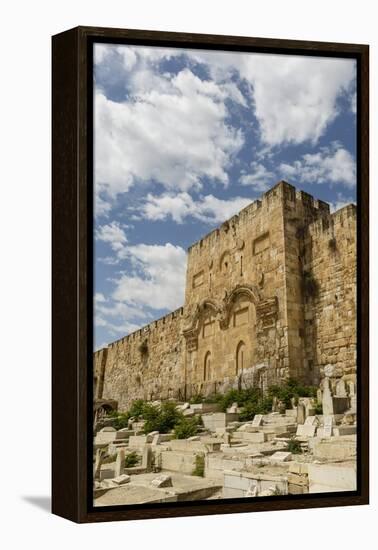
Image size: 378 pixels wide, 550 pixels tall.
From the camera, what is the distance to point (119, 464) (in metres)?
12.0

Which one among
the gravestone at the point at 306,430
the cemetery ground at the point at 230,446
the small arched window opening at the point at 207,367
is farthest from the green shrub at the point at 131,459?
the gravestone at the point at 306,430

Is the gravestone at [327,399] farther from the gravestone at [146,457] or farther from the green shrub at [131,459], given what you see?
the green shrub at [131,459]

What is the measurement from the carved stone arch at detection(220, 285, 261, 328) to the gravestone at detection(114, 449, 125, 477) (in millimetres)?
1370

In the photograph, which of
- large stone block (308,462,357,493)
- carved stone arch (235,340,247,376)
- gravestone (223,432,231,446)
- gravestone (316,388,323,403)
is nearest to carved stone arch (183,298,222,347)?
carved stone arch (235,340,247,376)

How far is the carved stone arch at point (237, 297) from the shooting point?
12656 mm

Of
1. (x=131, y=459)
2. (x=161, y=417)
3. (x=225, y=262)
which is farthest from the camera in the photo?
(x=225, y=262)

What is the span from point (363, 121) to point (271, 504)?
319 cm

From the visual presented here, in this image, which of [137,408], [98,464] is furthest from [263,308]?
[98,464]

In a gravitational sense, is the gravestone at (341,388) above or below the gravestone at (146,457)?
above

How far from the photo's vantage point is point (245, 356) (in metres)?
12.6

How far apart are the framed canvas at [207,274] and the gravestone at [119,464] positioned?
11mm

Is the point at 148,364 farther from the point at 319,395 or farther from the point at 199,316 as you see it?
A: the point at 319,395

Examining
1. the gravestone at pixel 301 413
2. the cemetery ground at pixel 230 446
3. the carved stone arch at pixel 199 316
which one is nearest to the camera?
the cemetery ground at pixel 230 446

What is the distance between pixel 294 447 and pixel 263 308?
1.13 metres
